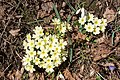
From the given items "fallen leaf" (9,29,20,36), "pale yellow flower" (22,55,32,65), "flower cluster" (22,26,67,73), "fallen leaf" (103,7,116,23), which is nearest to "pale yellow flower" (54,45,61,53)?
"flower cluster" (22,26,67,73)

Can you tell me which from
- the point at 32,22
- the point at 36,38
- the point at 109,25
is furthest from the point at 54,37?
the point at 109,25

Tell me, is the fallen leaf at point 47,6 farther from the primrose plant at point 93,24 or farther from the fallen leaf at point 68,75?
the fallen leaf at point 68,75

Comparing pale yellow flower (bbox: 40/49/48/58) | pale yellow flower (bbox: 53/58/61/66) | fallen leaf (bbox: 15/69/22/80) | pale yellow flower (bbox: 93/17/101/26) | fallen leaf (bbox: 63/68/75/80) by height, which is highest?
pale yellow flower (bbox: 93/17/101/26)

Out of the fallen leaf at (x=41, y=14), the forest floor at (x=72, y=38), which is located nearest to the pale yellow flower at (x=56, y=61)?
the forest floor at (x=72, y=38)

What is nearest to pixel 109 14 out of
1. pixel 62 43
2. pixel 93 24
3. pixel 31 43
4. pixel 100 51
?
pixel 93 24

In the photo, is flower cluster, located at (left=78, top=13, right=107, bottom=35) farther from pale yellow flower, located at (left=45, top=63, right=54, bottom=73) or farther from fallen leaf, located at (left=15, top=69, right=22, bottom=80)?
fallen leaf, located at (left=15, top=69, right=22, bottom=80)

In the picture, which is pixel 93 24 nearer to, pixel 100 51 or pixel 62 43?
pixel 100 51
